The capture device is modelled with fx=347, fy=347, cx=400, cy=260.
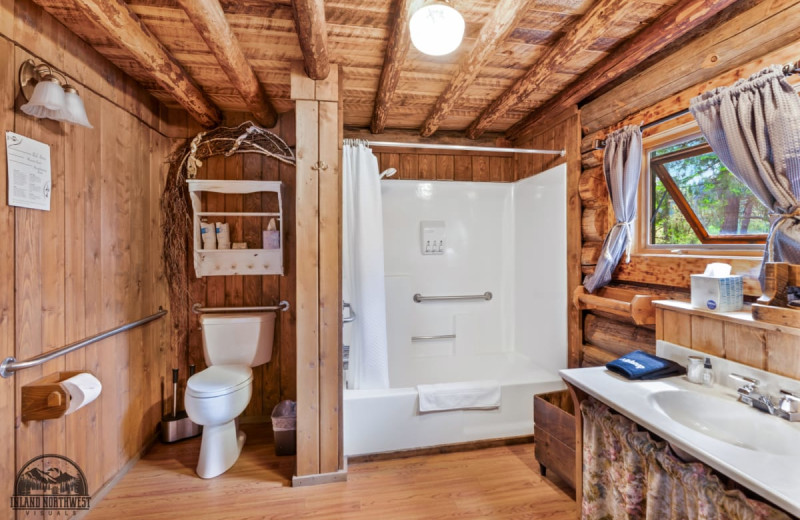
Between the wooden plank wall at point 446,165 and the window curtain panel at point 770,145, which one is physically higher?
the wooden plank wall at point 446,165

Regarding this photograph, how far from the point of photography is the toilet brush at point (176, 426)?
235cm

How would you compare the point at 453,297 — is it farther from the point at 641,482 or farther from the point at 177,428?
the point at 177,428

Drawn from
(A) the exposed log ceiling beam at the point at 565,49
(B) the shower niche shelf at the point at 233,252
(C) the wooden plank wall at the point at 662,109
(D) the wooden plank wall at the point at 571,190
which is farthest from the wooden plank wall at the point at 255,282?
(C) the wooden plank wall at the point at 662,109

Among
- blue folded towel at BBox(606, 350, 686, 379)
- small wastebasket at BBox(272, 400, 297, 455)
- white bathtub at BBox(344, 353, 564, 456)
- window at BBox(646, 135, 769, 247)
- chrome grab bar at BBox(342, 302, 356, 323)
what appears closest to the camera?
blue folded towel at BBox(606, 350, 686, 379)

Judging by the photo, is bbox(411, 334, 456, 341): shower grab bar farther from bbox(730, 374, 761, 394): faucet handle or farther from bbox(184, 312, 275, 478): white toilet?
bbox(730, 374, 761, 394): faucet handle

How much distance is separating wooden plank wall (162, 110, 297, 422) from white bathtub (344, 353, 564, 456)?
0.74m

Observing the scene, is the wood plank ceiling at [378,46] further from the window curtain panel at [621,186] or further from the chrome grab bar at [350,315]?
the chrome grab bar at [350,315]

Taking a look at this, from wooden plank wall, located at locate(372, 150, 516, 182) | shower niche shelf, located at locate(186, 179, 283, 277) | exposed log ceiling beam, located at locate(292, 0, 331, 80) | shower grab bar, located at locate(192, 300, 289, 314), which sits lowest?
shower grab bar, located at locate(192, 300, 289, 314)

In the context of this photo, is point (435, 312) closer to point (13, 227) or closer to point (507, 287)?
point (507, 287)

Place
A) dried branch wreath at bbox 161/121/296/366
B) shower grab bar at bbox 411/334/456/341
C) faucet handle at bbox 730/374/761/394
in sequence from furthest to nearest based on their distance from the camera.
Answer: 1. shower grab bar at bbox 411/334/456/341
2. dried branch wreath at bbox 161/121/296/366
3. faucet handle at bbox 730/374/761/394

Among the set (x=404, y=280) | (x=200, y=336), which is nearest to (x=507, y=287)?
(x=404, y=280)

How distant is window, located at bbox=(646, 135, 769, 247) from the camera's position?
153cm

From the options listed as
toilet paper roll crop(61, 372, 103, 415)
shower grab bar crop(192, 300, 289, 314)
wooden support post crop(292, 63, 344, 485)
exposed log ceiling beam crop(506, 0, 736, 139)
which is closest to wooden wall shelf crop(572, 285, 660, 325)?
exposed log ceiling beam crop(506, 0, 736, 139)

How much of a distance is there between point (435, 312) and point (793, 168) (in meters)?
2.22
